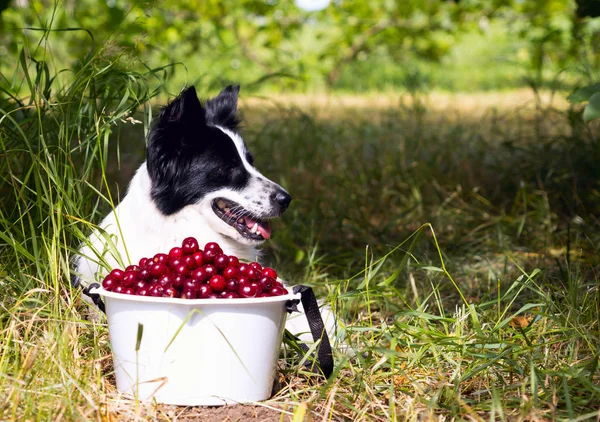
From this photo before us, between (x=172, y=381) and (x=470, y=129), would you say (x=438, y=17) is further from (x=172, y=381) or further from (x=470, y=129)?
(x=172, y=381)

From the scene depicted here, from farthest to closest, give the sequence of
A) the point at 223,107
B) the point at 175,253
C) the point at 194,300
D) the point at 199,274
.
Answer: the point at 223,107, the point at 175,253, the point at 199,274, the point at 194,300

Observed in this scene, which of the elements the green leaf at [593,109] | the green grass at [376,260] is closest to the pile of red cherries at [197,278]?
the green grass at [376,260]

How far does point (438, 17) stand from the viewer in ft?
29.7

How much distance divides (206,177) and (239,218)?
0.60ft

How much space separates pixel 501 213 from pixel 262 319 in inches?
96.2

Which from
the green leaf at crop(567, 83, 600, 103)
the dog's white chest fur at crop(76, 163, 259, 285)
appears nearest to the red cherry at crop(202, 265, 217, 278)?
the dog's white chest fur at crop(76, 163, 259, 285)

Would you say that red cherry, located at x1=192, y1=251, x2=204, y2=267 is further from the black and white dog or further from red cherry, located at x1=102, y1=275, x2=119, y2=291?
the black and white dog

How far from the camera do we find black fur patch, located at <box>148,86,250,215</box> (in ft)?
7.75

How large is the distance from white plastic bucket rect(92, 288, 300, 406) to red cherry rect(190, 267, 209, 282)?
0.30 ft

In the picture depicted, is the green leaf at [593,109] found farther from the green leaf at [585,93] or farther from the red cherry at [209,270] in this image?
the red cherry at [209,270]

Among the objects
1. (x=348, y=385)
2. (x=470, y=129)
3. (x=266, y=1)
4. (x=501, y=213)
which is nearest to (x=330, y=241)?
(x=501, y=213)

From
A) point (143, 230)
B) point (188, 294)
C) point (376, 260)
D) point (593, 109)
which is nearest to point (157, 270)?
point (188, 294)

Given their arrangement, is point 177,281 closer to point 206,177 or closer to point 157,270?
point 157,270

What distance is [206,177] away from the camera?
246 centimetres
